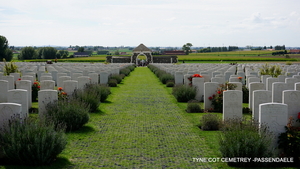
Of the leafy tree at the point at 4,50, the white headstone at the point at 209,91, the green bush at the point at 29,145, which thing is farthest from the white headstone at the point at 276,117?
the leafy tree at the point at 4,50

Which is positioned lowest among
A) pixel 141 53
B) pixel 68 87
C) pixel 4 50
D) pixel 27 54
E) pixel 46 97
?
pixel 46 97

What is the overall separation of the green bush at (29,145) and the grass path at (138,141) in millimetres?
593

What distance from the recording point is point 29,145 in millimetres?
7449

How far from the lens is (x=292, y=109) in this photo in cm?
1006

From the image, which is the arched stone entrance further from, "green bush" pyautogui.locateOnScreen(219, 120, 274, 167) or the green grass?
"green bush" pyautogui.locateOnScreen(219, 120, 274, 167)

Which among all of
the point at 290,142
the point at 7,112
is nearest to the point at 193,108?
the point at 290,142

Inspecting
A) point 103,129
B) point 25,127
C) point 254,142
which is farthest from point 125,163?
point 103,129

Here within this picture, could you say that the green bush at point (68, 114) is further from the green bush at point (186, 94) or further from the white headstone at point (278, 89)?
the white headstone at point (278, 89)

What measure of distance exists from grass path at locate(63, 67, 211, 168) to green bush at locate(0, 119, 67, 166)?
0.59 m

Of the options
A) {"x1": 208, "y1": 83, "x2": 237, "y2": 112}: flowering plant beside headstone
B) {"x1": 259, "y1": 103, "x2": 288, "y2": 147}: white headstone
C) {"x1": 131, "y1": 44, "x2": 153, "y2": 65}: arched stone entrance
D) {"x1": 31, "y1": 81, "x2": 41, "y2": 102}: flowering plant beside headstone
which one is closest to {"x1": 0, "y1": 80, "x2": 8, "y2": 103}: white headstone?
{"x1": 31, "y1": 81, "x2": 41, "y2": 102}: flowering plant beside headstone

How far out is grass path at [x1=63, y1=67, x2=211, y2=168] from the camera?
7906 millimetres

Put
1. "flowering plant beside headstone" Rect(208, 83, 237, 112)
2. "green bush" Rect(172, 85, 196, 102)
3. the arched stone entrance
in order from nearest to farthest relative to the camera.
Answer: "flowering plant beside headstone" Rect(208, 83, 237, 112) → "green bush" Rect(172, 85, 196, 102) → the arched stone entrance

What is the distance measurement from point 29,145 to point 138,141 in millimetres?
3095

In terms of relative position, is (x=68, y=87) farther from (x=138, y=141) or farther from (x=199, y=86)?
(x=199, y=86)
